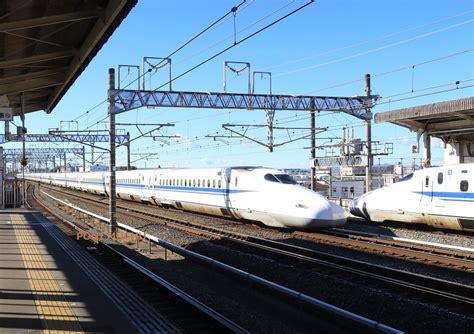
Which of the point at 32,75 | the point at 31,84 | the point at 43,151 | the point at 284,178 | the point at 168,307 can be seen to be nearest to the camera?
the point at 168,307

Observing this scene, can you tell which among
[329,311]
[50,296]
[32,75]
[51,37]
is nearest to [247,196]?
[32,75]

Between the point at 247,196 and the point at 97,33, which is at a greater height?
the point at 97,33

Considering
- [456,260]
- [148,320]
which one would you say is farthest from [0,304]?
[456,260]

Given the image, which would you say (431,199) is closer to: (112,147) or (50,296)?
(112,147)

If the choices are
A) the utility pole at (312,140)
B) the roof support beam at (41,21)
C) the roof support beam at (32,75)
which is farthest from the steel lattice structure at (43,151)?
the roof support beam at (41,21)

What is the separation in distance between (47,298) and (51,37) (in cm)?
611

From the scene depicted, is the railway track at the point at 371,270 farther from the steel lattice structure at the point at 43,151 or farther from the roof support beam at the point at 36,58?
the steel lattice structure at the point at 43,151

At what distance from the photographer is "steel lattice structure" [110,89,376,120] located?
2486 centimetres

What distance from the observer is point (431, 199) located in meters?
16.7

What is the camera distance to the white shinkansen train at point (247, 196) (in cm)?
1608

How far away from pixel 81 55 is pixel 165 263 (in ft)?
16.9

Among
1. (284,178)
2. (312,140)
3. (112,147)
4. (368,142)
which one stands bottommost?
(284,178)

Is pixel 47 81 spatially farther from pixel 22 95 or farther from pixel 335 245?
pixel 335 245

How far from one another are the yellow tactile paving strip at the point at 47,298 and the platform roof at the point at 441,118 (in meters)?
13.6
